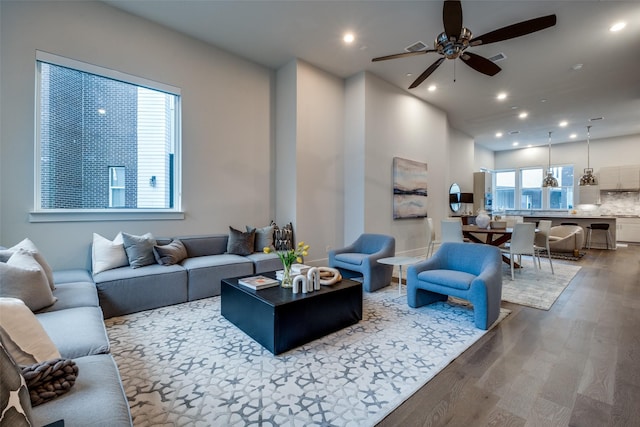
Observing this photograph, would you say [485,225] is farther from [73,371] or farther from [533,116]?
Result: [73,371]

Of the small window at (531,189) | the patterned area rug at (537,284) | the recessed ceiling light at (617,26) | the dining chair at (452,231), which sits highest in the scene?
the recessed ceiling light at (617,26)

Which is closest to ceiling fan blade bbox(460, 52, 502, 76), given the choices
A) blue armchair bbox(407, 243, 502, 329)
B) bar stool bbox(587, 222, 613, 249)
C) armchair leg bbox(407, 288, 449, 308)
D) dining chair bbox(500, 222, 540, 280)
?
blue armchair bbox(407, 243, 502, 329)

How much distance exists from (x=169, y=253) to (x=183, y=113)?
2177 mm

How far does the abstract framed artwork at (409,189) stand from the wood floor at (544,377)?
3200 millimetres

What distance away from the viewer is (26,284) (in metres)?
2.02

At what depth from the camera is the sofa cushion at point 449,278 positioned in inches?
116

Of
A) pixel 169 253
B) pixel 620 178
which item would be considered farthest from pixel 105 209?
pixel 620 178

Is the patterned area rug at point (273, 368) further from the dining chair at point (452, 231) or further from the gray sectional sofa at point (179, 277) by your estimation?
the dining chair at point (452, 231)

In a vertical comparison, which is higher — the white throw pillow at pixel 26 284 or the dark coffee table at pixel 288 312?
the white throw pillow at pixel 26 284

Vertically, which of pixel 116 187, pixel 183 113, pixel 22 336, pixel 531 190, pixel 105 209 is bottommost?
pixel 22 336

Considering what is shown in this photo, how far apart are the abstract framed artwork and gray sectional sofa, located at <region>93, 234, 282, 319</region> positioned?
320cm

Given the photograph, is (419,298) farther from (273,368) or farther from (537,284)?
(537,284)

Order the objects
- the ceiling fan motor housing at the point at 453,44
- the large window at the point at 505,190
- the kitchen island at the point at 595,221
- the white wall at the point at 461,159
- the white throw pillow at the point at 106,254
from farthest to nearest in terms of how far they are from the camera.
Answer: the large window at the point at 505,190 < the white wall at the point at 461,159 < the kitchen island at the point at 595,221 < the white throw pillow at the point at 106,254 < the ceiling fan motor housing at the point at 453,44

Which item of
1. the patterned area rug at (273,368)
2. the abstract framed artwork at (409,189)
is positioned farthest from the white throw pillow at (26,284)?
the abstract framed artwork at (409,189)
